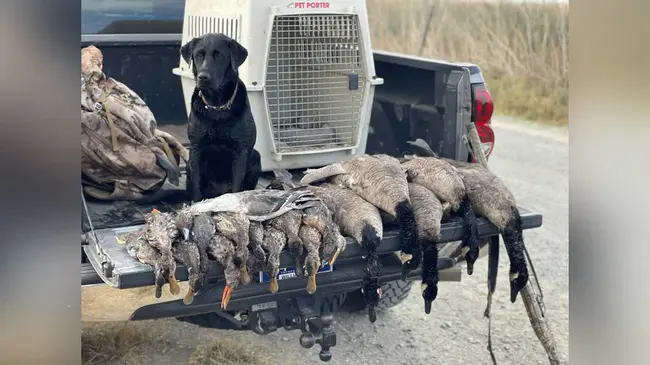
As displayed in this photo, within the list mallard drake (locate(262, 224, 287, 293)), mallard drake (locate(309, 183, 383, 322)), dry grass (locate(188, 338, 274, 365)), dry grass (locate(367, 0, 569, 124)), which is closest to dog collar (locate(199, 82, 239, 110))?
mallard drake (locate(309, 183, 383, 322))

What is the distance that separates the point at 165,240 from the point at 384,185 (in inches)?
35.6

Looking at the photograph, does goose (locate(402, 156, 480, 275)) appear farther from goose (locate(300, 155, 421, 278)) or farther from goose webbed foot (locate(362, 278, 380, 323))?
goose webbed foot (locate(362, 278, 380, 323))

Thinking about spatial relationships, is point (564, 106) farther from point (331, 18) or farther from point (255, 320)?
point (255, 320)

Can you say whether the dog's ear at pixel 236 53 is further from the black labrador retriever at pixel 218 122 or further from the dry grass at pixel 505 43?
the dry grass at pixel 505 43

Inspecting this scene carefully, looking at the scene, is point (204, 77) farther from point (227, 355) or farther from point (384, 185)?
point (227, 355)

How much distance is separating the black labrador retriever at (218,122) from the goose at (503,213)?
1.02 meters

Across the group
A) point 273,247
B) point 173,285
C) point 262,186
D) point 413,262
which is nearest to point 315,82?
point 262,186

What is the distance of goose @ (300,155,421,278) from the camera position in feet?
10.5

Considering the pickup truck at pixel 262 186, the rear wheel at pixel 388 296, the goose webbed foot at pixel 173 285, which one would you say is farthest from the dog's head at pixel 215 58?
the rear wheel at pixel 388 296

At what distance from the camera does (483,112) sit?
13.3ft

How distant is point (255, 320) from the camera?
3.45m

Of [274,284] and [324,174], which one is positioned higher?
[324,174]
